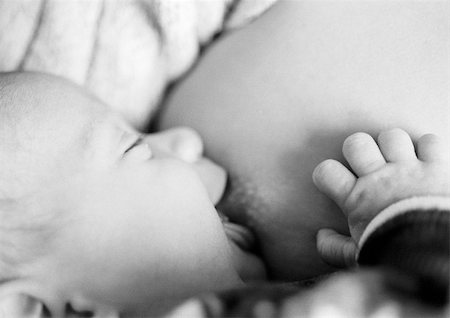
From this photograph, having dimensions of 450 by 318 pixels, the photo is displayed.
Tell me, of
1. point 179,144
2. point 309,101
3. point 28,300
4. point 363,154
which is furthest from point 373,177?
point 28,300

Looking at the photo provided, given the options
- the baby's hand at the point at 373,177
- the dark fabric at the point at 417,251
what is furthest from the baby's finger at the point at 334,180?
the dark fabric at the point at 417,251

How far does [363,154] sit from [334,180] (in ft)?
0.14

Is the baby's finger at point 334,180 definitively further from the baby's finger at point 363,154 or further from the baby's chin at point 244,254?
the baby's chin at point 244,254

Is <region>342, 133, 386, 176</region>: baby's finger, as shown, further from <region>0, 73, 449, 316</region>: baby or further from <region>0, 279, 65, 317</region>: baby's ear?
<region>0, 279, 65, 317</region>: baby's ear

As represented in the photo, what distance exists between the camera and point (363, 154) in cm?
62

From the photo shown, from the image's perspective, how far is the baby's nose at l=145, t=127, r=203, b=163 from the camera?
2.51ft

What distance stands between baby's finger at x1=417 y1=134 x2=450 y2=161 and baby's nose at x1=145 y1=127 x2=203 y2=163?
0.30 meters

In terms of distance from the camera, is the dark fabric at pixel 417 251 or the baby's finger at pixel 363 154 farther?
the baby's finger at pixel 363 154

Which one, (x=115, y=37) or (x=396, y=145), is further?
(x=115, y=37)

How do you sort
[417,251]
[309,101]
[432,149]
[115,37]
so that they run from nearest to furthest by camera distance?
[417,251], [432,149], [309,101], [115,37]

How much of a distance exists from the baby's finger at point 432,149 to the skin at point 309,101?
0.9 inches

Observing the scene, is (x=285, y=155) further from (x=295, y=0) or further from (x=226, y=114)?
(x=295, y=0)

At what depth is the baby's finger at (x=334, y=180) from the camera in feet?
2.07

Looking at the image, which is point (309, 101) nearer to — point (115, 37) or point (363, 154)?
point (363, 154)
